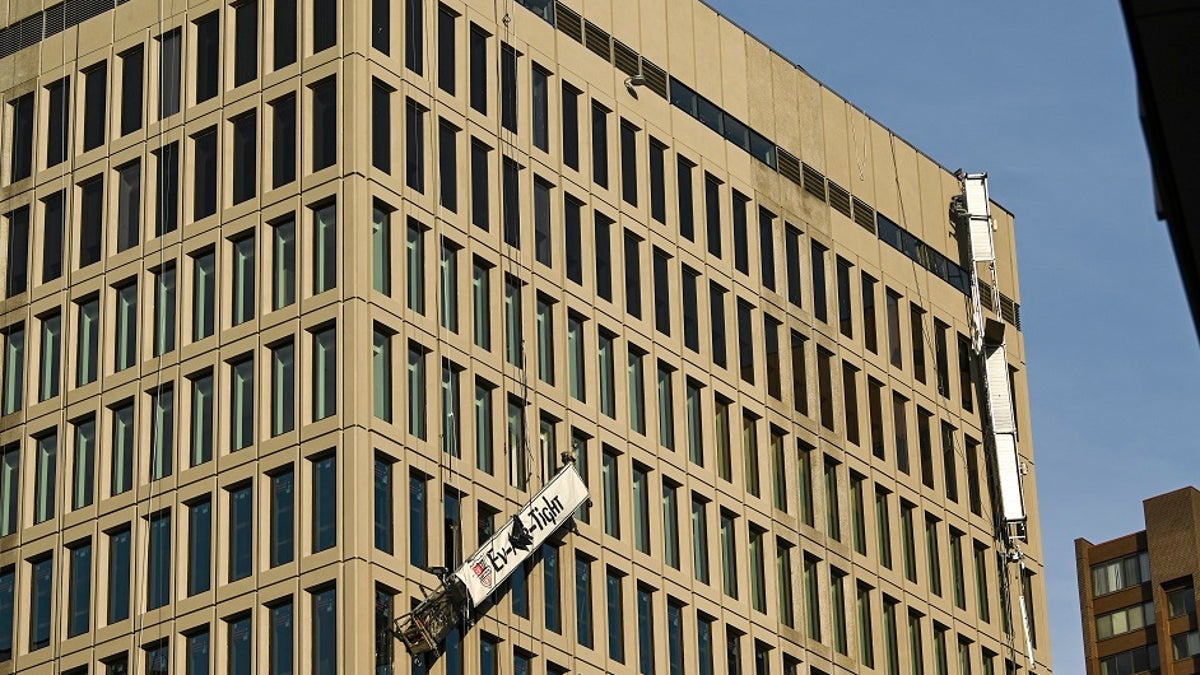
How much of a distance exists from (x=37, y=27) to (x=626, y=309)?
18.4 m

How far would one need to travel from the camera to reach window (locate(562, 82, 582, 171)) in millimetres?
69062

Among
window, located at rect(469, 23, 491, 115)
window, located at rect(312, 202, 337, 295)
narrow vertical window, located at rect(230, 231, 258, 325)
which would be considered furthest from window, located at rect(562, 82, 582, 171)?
narrow vertical window, located at rect(230, 231, 258, 325)

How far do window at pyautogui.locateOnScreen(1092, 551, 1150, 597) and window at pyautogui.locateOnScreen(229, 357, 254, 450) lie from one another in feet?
368

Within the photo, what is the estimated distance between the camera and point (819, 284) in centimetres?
7944

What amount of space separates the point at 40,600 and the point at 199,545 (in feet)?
18.7

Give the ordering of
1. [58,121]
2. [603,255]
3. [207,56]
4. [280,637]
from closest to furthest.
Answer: [280,637] < [207,56] < [58,121] < [603,255]

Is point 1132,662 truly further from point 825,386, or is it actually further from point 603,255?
point 603,255

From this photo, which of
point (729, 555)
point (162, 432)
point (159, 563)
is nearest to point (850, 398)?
point (729, 555)

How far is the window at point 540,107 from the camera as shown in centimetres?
6794

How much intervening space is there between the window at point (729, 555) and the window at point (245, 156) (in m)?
17.0

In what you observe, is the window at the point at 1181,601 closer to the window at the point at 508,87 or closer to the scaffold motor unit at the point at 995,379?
the scaffold motor unit at the point at 995,379

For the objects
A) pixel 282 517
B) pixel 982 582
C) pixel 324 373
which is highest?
pixel 982 582

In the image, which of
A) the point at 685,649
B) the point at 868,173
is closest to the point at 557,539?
the point at 685,649

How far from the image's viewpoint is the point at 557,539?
206 ft
